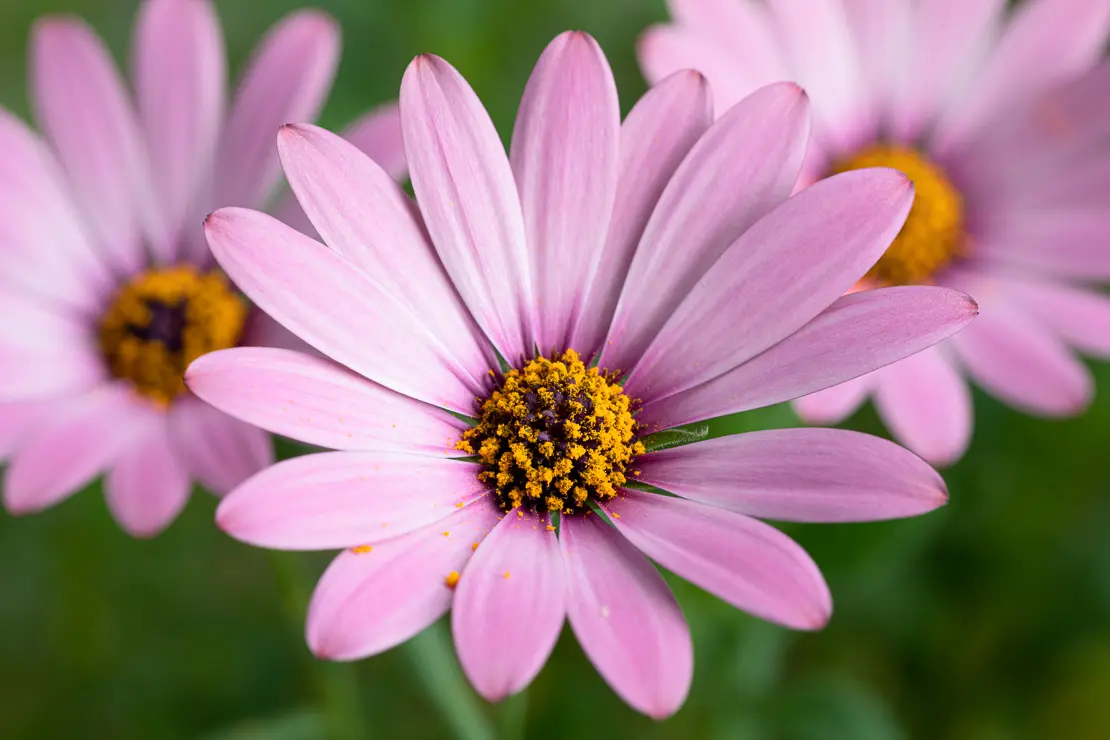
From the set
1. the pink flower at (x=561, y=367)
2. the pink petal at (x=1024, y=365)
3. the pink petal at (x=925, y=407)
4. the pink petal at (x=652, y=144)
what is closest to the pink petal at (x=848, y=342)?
the pink flower at (x=561, y=367)

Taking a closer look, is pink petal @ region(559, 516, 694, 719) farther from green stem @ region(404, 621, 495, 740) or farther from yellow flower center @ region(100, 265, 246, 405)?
yellow flower center @ region(100, 265, 246, 405)

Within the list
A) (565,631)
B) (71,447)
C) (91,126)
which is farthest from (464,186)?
(565,631)

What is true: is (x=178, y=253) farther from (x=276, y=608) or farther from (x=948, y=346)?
(x=948, y=346)

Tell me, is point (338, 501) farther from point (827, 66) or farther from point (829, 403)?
point (827, 66)

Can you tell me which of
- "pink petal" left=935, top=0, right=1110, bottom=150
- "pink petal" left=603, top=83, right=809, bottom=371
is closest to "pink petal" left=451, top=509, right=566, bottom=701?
"pink petal" left=603, top=83, right=809, bottom=371

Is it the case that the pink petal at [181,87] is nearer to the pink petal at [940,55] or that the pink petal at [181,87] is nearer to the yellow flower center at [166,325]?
the yellow flower center at [166,325]

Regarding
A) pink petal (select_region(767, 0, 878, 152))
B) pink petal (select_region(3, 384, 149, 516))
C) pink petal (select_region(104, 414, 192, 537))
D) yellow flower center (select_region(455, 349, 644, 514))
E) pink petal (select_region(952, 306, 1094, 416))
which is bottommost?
pink petal (select_region(3, 384, 149, 516))

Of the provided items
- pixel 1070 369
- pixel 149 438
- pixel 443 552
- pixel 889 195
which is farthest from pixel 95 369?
pixel 1070 369
